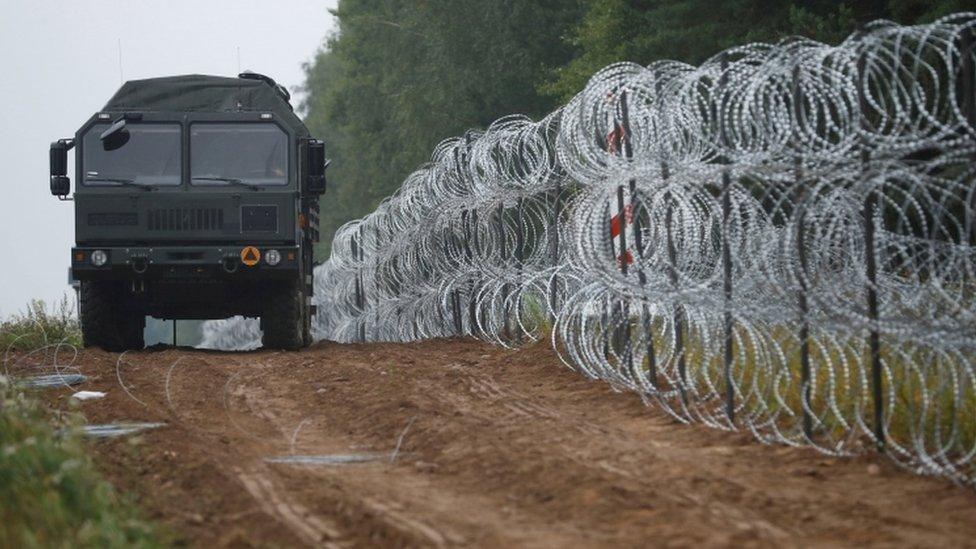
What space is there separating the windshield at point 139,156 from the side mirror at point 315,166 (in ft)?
5.11

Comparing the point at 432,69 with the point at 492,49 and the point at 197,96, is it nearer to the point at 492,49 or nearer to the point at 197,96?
the point at 492,49

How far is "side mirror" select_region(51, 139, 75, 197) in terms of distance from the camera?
1780 cm

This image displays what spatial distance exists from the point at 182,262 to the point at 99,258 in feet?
3.18

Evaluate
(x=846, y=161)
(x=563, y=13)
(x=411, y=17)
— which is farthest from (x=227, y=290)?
(x=411, y=17)

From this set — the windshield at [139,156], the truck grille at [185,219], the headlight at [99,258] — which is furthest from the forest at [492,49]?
the headlight at [99,258]

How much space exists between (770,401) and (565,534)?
378 centimetres

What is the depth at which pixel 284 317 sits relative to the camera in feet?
62.7

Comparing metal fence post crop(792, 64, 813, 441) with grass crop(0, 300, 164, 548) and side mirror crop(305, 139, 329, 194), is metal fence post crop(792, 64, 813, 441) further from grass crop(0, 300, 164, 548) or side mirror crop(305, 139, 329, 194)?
side mirror crop(305, 139, 329, 194)

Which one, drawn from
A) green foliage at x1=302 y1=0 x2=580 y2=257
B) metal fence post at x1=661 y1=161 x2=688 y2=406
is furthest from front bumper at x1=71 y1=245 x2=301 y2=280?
green foliage at x1=302 y1=0 x2=580 y2=257

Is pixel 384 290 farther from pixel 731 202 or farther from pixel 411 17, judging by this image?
pixel 411 17

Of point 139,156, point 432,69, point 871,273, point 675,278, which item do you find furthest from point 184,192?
point 432,69

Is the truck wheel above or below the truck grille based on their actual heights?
below

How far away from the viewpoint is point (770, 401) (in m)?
→ 10.4

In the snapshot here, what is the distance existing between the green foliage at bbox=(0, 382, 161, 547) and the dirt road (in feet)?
1.23
